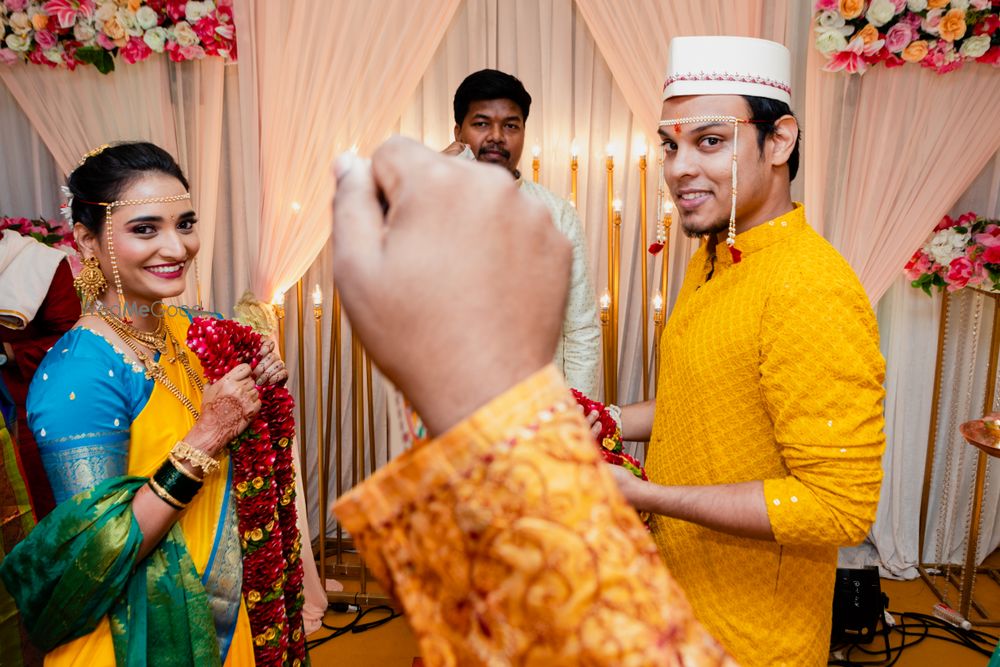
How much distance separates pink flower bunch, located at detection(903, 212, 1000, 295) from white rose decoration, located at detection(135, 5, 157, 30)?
360 centimetres

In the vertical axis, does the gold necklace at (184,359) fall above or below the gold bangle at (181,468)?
above

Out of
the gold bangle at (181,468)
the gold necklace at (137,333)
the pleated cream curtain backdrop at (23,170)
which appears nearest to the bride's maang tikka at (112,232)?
the gold necklace at (137,333)

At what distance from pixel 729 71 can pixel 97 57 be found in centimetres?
312

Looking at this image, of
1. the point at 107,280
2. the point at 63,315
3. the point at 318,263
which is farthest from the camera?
the point at 318,263

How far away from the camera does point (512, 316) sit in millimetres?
331

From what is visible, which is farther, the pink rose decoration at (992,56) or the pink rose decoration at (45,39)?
the pink rose decoration at (45,39)

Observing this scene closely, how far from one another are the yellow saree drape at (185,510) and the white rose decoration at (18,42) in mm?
2480

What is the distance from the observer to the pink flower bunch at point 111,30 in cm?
329

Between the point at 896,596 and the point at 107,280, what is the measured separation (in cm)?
365

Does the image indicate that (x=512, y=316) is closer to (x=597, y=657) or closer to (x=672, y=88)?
(x=597, y=657)

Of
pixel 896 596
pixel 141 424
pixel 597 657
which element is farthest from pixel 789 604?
pixel 896 596

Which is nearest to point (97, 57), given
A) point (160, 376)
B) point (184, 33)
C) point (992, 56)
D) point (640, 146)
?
point (184, 33)

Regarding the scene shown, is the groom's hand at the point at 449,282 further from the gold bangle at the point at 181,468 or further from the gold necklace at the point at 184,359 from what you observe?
the gold necklace at the point at 184,359

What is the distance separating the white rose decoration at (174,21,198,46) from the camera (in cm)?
332
